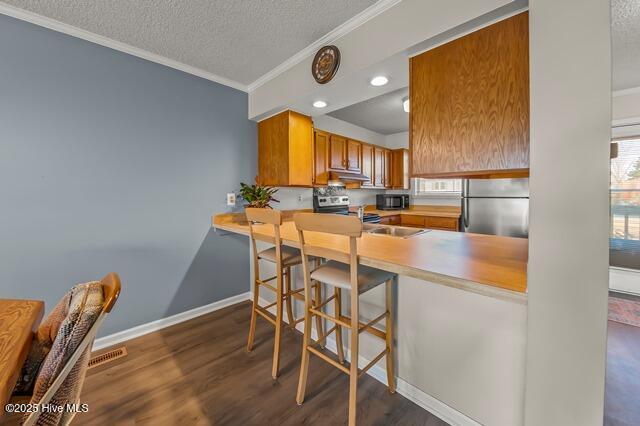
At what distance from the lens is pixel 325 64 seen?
6.53 ft

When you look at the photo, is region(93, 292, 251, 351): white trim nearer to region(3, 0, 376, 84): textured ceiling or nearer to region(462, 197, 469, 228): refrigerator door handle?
region(3, 0, 376, 84): textured ceiling

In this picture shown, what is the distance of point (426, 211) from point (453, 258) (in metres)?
3.33

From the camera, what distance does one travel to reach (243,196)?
276cm

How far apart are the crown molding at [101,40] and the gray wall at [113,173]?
0.15ft

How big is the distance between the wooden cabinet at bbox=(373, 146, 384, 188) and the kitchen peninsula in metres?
2.61

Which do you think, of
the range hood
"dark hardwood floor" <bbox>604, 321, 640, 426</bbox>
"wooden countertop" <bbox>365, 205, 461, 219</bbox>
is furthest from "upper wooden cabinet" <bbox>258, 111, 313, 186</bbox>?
"dark hardwood floor" <bbox>604, 321, 640, 426</bbox>

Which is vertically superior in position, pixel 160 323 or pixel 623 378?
pixel 160 323

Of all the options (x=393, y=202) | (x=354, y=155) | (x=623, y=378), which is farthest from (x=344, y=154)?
(x=623, y=378)

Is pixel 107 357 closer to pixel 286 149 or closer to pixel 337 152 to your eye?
pixel 286 149

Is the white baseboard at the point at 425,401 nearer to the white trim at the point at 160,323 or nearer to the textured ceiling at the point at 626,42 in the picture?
the white trim at the point at 160,323

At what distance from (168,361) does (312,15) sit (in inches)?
108

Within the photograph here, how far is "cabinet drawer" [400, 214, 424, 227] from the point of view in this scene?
393cm

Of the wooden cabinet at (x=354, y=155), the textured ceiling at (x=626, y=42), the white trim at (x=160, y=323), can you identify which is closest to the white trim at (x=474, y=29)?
the textured ceiling at (x=626, y=42)

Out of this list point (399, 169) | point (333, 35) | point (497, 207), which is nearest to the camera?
point (333, 35)
